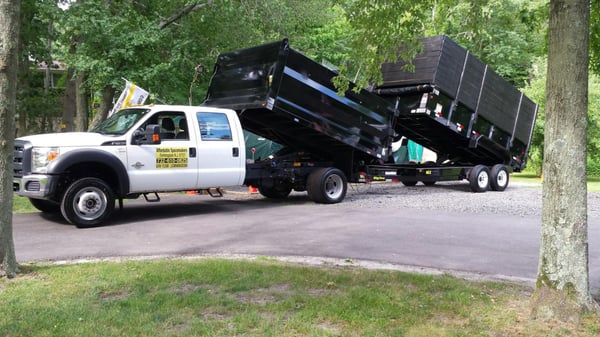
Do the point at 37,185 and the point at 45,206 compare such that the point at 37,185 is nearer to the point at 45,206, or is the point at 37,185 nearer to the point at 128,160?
the point at 128,160

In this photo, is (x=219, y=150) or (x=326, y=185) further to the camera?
(x=326, y=185)

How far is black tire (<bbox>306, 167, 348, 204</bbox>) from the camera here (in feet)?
42.4

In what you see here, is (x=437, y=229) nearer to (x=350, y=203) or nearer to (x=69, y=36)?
(x=350, y=203)

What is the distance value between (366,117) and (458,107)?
2.84 meters

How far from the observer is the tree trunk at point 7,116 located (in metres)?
5.63

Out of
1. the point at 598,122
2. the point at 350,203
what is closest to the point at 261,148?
the point at 350,203

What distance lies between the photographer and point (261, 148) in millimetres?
18750

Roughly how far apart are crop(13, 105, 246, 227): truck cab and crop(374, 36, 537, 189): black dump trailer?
4964mm

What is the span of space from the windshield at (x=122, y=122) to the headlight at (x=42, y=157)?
1198 mm

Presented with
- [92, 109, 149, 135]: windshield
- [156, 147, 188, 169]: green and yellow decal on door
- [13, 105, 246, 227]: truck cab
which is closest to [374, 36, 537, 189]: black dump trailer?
[13, 105, 246, 227]: truck cab

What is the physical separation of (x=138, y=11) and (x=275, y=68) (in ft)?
32.8

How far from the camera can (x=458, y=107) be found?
14523 millimetres

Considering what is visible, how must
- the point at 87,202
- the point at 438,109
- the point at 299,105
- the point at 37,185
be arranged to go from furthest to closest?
the point at 438,109
the point at 299,105
the point at 87,202
the point at 37,185

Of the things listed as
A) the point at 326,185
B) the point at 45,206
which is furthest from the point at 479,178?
the point at 45,206
